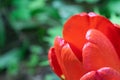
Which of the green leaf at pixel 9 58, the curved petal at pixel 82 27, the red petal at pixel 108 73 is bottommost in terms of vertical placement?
the green leaf at pixel 9 58

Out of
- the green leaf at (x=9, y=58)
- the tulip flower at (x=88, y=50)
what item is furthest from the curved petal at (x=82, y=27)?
the green leaf at (x=9, y=58)

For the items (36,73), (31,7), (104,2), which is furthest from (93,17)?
(36,73)

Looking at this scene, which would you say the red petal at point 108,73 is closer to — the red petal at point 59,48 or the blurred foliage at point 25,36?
the red petal at point 59,48

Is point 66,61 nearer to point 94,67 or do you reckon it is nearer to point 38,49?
point 94,67

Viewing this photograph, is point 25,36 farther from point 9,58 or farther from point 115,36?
point 115,36

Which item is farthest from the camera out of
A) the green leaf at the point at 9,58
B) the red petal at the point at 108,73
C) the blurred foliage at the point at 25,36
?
the green leaf at the point at 9,58

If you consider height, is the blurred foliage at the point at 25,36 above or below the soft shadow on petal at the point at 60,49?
below

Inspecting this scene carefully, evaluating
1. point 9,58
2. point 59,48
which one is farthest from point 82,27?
point 9,58
